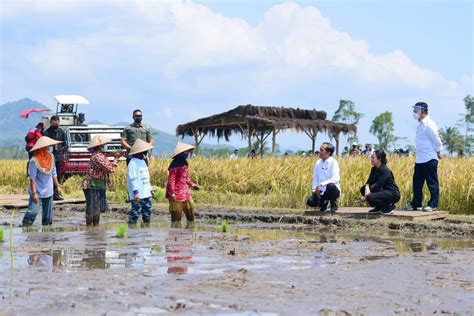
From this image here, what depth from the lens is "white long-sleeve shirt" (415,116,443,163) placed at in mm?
12359

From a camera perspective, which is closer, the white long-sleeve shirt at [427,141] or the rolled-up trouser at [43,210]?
the rolled-up trouser at [43,210]

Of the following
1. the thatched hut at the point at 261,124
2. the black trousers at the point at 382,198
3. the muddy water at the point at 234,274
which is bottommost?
the muddy water at the point at 234,274

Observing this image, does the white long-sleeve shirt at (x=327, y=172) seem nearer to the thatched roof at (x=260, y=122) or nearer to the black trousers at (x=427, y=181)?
the black trousers at (x=427, y=181)

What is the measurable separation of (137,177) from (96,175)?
64 centimetres

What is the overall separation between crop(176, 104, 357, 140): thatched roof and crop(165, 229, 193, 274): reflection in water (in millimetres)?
18399

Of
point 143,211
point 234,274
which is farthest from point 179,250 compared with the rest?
point 143,211

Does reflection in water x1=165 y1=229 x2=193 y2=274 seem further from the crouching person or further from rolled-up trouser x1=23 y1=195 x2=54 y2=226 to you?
rolled-up trouser x1=23 y1=195 x2=54 y2=226

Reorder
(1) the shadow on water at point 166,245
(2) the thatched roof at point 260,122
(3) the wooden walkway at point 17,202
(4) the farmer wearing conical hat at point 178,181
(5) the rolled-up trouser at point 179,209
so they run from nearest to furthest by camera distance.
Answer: (1) the shadow on water at point 166,245 < (4) the farmer wearing conical hat at point 178,181 < (5) the rolled-up trouser at point 179,209 < (3) the wooden walkway at point 17,202 < (2) the thatched roof at point 260,122

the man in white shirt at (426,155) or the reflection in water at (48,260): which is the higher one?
the man in white shirt at (426,155)

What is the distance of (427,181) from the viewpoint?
1240 cm

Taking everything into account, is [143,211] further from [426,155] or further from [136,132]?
[426,155]

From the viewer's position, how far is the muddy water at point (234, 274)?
5.36 m

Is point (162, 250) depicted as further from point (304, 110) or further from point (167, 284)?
point (304, 110)

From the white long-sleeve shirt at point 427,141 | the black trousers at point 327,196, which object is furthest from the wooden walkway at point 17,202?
the white long-sleeve shirt at point 427,141
